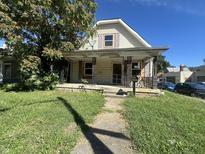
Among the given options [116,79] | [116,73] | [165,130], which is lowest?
[165,130]

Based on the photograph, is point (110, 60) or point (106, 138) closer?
point (106, 138)

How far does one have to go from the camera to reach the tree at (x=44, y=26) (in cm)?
1418

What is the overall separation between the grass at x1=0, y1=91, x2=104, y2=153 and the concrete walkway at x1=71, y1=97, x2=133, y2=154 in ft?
0.99

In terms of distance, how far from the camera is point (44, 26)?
15891 mm

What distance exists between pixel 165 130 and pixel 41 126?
3.92 metres

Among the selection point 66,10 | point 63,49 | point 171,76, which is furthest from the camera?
point 171,76

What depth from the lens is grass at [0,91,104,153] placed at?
18.0 feet

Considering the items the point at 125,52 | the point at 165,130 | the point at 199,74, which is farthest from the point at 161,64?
the point at 165,130

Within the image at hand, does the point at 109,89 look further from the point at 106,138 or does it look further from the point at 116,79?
the point at 106,138

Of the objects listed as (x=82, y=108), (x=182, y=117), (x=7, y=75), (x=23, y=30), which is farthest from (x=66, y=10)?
(x=7, y=75)

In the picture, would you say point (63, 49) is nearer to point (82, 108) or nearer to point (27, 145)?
point (82, 108)

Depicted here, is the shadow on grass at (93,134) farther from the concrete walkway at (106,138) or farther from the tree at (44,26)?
the tree at (44,26)

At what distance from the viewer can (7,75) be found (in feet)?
82.9

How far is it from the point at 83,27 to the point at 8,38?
562 cm
